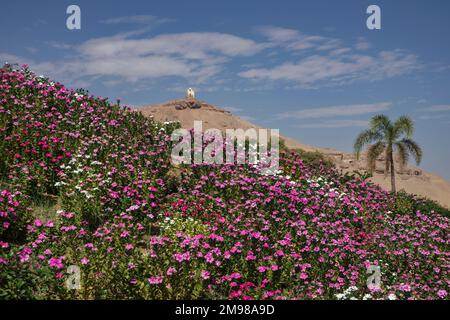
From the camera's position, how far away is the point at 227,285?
6508mm

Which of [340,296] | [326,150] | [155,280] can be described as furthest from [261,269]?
[326,150]

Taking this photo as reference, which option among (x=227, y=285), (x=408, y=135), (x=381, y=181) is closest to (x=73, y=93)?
(x=227, y=285)

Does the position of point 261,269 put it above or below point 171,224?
below

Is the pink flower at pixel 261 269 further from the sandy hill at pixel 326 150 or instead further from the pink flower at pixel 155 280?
the sandy hill at pixel 326 150

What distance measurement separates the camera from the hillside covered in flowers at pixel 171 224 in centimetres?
632

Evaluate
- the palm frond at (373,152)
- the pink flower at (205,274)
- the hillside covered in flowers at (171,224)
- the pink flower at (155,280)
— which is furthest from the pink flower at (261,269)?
the palm frond at (373,152)

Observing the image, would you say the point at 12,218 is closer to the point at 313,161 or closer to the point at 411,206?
the point at 411,206

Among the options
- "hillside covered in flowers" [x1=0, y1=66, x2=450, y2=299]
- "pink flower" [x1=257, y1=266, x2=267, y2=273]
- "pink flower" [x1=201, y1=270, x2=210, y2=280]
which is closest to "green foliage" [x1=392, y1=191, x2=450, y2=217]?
"hillside covered in flowers" [x1=0, y1=66, x2=450, y2=299]

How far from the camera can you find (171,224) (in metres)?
8.89

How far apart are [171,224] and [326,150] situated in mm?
33219

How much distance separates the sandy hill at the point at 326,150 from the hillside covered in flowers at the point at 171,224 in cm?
1629

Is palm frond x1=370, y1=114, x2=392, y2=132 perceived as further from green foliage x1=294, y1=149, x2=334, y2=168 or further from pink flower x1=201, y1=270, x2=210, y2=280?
pink flower x1=201, y1=270, x2=210, y2=280
